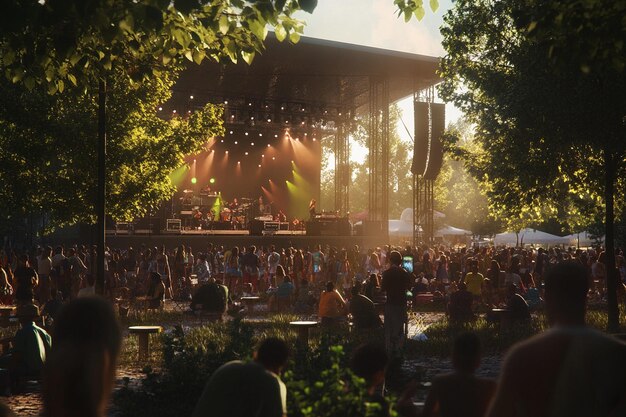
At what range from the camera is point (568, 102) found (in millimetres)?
19281

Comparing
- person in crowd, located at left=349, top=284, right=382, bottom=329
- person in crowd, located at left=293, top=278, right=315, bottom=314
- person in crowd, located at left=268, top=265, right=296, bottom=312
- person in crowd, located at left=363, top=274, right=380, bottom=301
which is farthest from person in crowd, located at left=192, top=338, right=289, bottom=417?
person in crowd, located at left=268, top=265, right=296, bottom=312

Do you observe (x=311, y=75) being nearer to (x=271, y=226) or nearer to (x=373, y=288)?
(x=271, y=226)

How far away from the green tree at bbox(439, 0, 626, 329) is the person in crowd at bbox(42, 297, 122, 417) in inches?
575

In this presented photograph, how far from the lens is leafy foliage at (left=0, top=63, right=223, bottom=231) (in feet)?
73.2

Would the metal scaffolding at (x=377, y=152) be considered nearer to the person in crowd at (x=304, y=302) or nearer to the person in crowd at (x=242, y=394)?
the person in crowd at (x=304, y=302)

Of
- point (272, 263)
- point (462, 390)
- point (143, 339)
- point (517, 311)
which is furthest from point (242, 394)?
point (272, 263)

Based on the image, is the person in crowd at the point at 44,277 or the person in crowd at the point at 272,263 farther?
the person in crowd at the point at 272,263

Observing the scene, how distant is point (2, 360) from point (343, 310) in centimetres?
801

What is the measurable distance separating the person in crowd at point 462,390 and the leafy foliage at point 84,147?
17799 millimetres

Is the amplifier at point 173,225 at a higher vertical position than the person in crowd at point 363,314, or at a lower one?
higher

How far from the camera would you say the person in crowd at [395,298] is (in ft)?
44.5

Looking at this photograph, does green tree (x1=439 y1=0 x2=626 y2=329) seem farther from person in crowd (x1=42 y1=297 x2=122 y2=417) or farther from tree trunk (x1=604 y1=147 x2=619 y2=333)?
person in crowd (x1=42 y1=297 x2=122 y2=417)

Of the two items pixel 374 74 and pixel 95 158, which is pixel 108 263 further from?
pixel 374 74

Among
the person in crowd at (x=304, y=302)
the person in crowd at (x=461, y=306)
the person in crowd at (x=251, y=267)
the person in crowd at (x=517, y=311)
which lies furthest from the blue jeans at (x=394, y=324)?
the person in crowd at (x=251, y=267)
